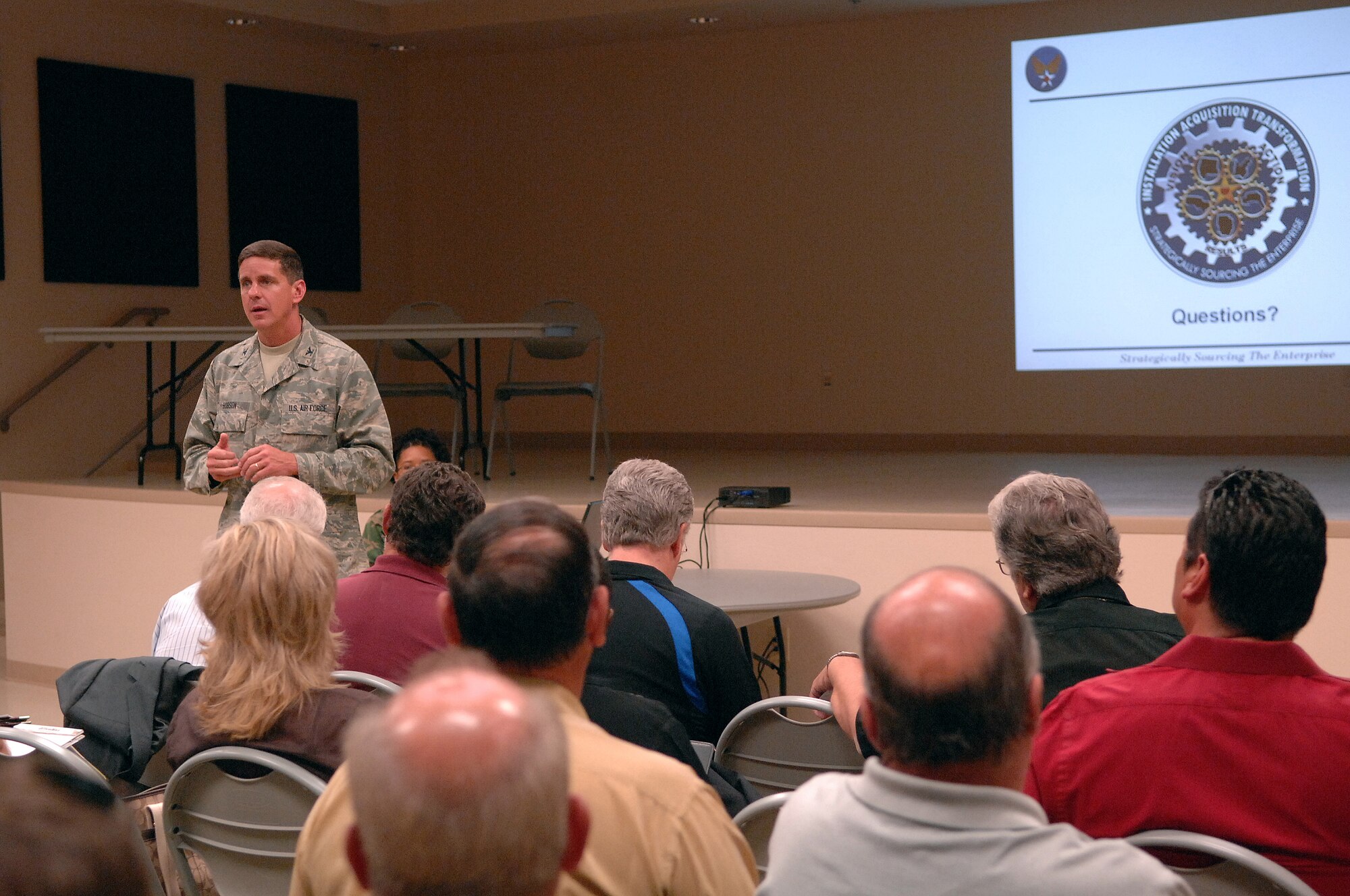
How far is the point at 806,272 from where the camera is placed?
8.98 m

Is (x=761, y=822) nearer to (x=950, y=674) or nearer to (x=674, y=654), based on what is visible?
(x=674, y=654)

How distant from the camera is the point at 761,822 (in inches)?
70.7

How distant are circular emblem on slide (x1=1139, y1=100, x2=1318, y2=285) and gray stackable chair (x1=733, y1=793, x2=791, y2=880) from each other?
6.11 m

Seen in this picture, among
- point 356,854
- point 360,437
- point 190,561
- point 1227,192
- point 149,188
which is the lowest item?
point 190,561

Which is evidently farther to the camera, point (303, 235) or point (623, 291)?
point (623, 291)

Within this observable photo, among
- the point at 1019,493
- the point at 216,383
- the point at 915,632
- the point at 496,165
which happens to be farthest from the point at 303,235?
the point at 915,632

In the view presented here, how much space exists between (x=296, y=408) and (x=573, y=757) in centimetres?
226

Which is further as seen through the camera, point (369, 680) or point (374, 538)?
point (374, 538)

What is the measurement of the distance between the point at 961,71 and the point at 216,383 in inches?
246

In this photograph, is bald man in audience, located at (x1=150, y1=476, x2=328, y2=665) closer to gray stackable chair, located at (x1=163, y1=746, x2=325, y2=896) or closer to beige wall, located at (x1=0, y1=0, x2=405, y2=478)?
gray stackable chair, located at (x1=163, y1=746, x2=325, y2=896)

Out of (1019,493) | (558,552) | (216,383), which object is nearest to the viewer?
(558,552)

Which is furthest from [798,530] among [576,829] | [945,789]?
[576,829]

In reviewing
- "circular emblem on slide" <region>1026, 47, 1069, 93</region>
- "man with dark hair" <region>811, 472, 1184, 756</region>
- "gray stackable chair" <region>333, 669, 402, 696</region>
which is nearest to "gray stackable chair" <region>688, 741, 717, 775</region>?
"man with dark hair" <region>811, 472, 1184, 756</region>

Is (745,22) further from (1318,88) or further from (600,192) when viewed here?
(1318,88)
